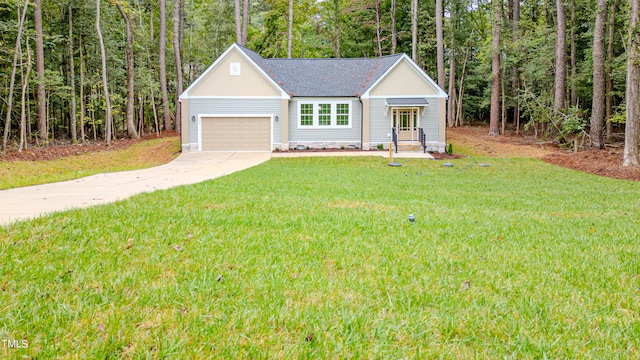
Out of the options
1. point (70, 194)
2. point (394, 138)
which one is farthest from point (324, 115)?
point (70, 194)

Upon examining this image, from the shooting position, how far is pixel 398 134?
845 inches

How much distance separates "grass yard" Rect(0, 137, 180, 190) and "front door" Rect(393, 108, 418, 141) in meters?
11.3

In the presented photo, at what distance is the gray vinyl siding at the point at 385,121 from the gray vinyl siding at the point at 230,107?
488 cm

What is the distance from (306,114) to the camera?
840 inches

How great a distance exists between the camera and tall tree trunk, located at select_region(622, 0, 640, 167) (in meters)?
13.3

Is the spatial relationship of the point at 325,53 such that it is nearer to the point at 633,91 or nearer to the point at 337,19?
the point at 337,19

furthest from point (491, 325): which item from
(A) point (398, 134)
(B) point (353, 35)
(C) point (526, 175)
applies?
(B) point (353, 35)

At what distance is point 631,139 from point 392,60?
11.7m

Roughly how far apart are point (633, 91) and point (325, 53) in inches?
973

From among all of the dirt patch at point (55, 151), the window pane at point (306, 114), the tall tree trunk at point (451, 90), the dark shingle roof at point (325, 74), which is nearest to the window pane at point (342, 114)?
the dark shingle roof at point (325, 74)

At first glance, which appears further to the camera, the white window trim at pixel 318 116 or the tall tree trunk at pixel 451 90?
Answer: the tall tree trunk at pixel 451 90

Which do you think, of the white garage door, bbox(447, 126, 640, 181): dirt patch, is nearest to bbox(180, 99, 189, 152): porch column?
the white garage door

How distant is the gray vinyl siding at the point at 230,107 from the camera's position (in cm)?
2025

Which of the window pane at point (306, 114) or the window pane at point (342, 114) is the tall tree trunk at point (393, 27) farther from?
the window pane at point (306, 114)
